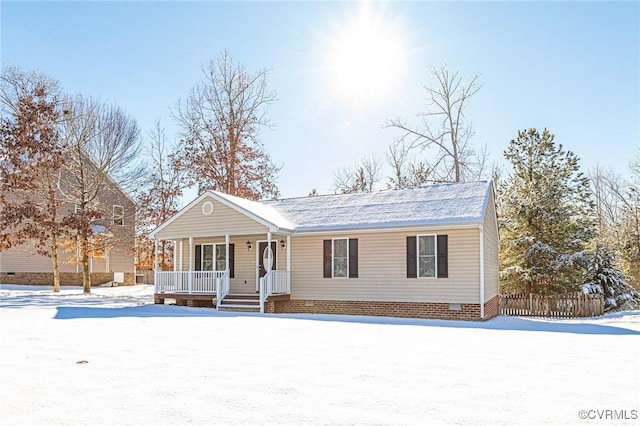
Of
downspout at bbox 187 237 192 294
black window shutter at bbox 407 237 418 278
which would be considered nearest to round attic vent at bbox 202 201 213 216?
downspout at bbox 187 237 192 294

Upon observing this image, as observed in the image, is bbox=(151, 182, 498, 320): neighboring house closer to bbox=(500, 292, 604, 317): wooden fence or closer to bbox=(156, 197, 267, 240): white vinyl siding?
bbox=(156, 197, 267, 240): white vinyl siding

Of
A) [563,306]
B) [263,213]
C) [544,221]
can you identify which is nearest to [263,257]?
[263,213]

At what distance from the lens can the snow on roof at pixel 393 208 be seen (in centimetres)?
1469

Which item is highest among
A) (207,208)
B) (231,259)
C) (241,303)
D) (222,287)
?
(207,208)

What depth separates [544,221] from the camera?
66.3 ft

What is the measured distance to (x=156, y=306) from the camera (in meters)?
17.2

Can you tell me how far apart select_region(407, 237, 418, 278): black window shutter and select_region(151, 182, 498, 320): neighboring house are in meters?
→ 0.03

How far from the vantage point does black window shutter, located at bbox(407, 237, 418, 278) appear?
14.9 metres

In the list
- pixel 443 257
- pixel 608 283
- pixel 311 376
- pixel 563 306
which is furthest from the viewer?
pixel 608 283

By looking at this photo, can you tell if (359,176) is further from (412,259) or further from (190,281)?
(412,259)

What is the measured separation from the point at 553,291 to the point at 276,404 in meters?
17.8

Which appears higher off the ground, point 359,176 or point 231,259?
point 359,176

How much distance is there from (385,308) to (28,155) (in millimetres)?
17411

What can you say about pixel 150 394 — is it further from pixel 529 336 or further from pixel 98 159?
pixel 98 159
